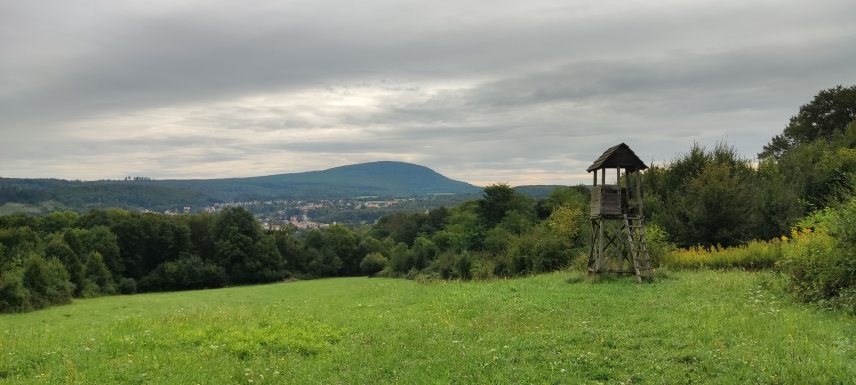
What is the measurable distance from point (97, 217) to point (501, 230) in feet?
182

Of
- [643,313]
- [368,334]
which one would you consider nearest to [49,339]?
[368,334]

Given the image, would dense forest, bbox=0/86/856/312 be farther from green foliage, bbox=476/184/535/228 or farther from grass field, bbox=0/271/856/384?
grass field, bbox=0/271/856/384

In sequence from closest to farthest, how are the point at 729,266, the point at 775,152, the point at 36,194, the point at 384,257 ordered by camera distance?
1. the point at 729,266
2. the point at 775,152
3. the point at 384,257
4. the point at 36,194

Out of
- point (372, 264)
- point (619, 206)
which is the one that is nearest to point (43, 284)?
point (619, 206)

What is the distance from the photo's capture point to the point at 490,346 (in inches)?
436

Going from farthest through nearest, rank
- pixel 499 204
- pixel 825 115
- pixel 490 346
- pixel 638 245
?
1. pixel 499 204
2. pixel 825 115
3. pixel 638 245
4. pixel 490 346

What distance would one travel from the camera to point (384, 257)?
296 ft

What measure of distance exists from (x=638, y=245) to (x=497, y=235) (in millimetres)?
42360

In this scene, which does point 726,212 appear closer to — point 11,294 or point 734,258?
point 734,258

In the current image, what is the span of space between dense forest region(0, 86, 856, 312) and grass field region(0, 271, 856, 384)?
332 cm

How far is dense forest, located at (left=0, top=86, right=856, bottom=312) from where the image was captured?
27219mm

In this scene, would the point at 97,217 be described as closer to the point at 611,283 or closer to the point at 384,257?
the point at 384,257

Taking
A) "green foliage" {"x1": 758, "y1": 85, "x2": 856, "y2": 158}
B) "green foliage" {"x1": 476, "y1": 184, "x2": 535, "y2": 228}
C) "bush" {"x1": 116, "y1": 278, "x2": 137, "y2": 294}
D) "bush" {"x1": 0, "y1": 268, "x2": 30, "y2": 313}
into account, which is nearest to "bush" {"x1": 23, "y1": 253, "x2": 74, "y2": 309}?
"bush" {"x1": 0, "y1": 268, "x2": 30, "y2": 313}

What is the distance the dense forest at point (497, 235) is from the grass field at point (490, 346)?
3.32 metres
